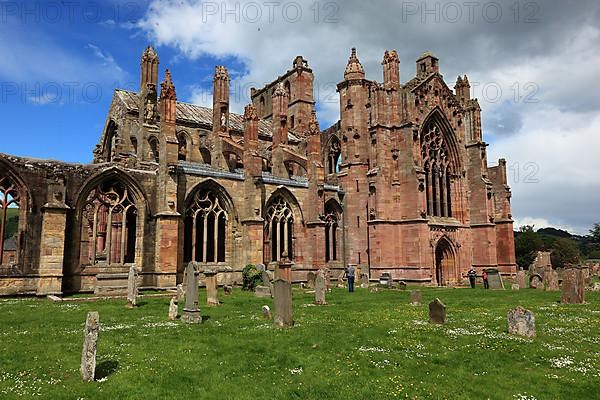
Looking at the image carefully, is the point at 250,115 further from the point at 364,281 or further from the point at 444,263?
the point at 444,263

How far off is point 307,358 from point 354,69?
28188mm

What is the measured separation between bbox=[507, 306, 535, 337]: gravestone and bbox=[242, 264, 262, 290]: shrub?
1427cm

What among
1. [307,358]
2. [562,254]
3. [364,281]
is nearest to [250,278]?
[364,281]

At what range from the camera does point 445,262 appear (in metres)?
33.8

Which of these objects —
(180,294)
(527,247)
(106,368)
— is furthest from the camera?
(527,247)

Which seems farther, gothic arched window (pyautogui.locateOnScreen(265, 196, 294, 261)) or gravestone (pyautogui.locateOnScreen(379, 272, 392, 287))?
gothic arched window (pyautogui.locateOnScreen(265, 196, 294, 261))

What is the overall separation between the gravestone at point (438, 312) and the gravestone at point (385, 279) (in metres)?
13.2

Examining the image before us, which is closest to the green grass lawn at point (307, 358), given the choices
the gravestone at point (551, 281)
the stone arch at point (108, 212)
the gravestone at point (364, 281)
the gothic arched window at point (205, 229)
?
the stone arch at point (108, 212)

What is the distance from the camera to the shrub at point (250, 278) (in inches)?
914

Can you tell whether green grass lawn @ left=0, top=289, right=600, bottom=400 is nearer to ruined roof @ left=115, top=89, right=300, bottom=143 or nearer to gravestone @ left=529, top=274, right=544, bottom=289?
gravestone @ left=529, top=274, right=544, bottom=289

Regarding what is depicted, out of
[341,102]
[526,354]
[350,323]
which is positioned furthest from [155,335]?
[341,102]

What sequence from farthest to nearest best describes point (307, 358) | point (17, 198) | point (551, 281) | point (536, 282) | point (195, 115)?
point (195, 115), point (536, 282), point (551, 281), point (17, 198), point (307, 358)

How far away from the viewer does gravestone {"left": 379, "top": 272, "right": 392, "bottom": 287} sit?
1025 inches

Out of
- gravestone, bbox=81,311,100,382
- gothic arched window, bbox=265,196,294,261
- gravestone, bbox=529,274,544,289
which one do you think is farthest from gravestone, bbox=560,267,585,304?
gravestone, bbox=81,311,100,382
